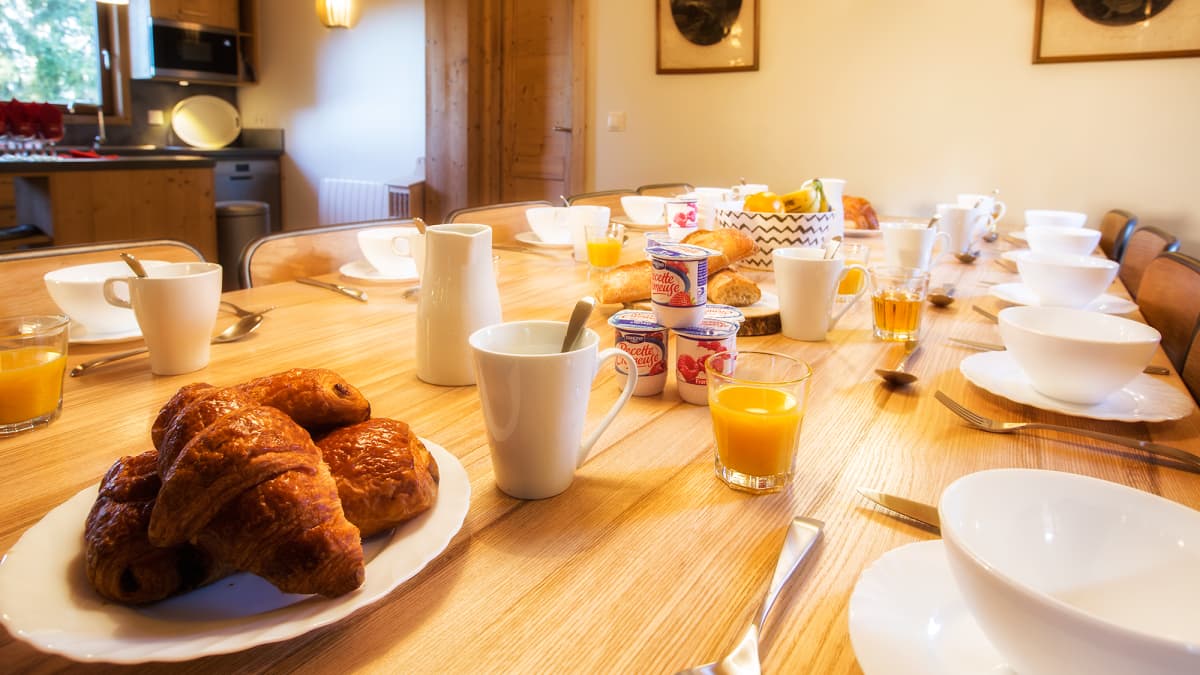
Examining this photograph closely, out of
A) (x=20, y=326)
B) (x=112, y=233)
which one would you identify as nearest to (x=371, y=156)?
(x=112, y=233)

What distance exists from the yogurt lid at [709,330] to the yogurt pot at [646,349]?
0.09 feet

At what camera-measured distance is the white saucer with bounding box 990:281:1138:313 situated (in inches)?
54.3

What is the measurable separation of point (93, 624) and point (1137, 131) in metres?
3.86

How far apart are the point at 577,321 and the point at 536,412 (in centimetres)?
10

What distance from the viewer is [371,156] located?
19.1 feet

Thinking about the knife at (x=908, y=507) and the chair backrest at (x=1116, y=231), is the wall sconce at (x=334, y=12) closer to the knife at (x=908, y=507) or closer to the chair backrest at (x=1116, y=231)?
the chair backrest at (x=1116, y=231)

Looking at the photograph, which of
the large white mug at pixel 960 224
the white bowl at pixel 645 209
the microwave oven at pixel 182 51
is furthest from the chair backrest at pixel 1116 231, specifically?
the microwave oven at pixel 182 51

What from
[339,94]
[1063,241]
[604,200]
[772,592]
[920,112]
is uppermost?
[339,94]

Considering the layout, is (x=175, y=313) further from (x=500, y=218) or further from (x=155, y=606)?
(x=500, y=218)

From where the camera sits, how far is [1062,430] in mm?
802

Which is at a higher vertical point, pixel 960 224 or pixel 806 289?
pixel 960 224

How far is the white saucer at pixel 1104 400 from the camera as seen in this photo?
0.83m

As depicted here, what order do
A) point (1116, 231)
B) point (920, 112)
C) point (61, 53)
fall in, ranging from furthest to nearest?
point (61, 53) < point (920, 112) < point (1116, 231)

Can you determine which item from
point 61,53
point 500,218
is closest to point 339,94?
point 61,53
